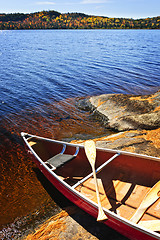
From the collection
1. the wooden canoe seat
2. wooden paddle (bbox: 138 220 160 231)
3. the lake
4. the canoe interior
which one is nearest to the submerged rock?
the lake

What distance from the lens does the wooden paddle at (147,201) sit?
4.63m

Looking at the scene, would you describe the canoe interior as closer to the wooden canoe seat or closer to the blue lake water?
the wooden canoe seat

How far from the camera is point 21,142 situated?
9.41 meters

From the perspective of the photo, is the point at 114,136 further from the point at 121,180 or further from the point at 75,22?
the point at 75,22


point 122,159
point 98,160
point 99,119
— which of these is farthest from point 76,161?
point 99,119

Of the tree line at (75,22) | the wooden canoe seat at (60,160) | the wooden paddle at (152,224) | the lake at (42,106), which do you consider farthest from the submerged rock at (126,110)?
the tree line at (75,22)

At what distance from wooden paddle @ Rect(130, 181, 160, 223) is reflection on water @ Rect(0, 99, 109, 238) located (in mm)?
2783

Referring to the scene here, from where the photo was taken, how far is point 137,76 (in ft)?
69.8

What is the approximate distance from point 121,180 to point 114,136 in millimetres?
3414

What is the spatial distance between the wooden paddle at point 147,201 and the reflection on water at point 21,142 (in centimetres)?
278

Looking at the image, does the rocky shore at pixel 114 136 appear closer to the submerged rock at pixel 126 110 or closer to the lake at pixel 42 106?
the submerged rock at pixel 126 110

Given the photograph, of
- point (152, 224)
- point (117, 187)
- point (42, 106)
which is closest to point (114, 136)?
point (117, 187)

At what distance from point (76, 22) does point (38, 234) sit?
19322cm

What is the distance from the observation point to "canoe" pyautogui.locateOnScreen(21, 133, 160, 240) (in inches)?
165
